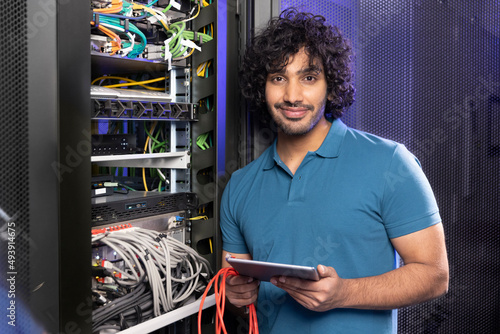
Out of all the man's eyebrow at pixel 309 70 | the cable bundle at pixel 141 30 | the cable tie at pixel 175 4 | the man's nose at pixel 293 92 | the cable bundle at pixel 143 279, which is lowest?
the cable bundle at pixel 143 279

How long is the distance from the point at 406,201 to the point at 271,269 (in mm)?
440

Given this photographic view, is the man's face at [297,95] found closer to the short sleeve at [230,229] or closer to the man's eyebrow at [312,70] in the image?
the man's eyebrow at [312,70]

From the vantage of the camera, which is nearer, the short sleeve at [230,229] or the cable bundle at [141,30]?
the cable bundle at [141,30]

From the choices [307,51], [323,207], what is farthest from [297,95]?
[323,207]

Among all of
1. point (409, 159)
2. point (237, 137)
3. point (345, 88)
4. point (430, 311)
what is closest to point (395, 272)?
point (409, 159)

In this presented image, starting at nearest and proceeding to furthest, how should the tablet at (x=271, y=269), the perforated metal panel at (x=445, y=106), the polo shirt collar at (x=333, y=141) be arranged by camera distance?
the tablet at (x=271, y=269), the polo shirt collar at (x=333, y=141), the perforated metal panel at (x=445, y=106)

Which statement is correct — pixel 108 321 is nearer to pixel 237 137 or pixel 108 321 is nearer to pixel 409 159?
pixel 237 137

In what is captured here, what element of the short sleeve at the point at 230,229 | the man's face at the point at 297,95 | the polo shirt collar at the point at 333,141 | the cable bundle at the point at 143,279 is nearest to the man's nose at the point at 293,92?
the man's face at the point at 297,95

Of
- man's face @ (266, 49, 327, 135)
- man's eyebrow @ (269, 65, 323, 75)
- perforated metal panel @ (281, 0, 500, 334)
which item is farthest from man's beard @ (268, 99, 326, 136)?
perforated metal panel @ (281, 0, 500, 334)

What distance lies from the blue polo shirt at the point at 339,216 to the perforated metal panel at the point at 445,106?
260 mm

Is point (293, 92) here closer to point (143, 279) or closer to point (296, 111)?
point (296, 111)

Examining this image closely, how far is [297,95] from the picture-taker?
4.99 ft

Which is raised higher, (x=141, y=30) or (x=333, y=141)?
(x=141, y=30)

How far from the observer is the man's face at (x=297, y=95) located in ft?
4.97
